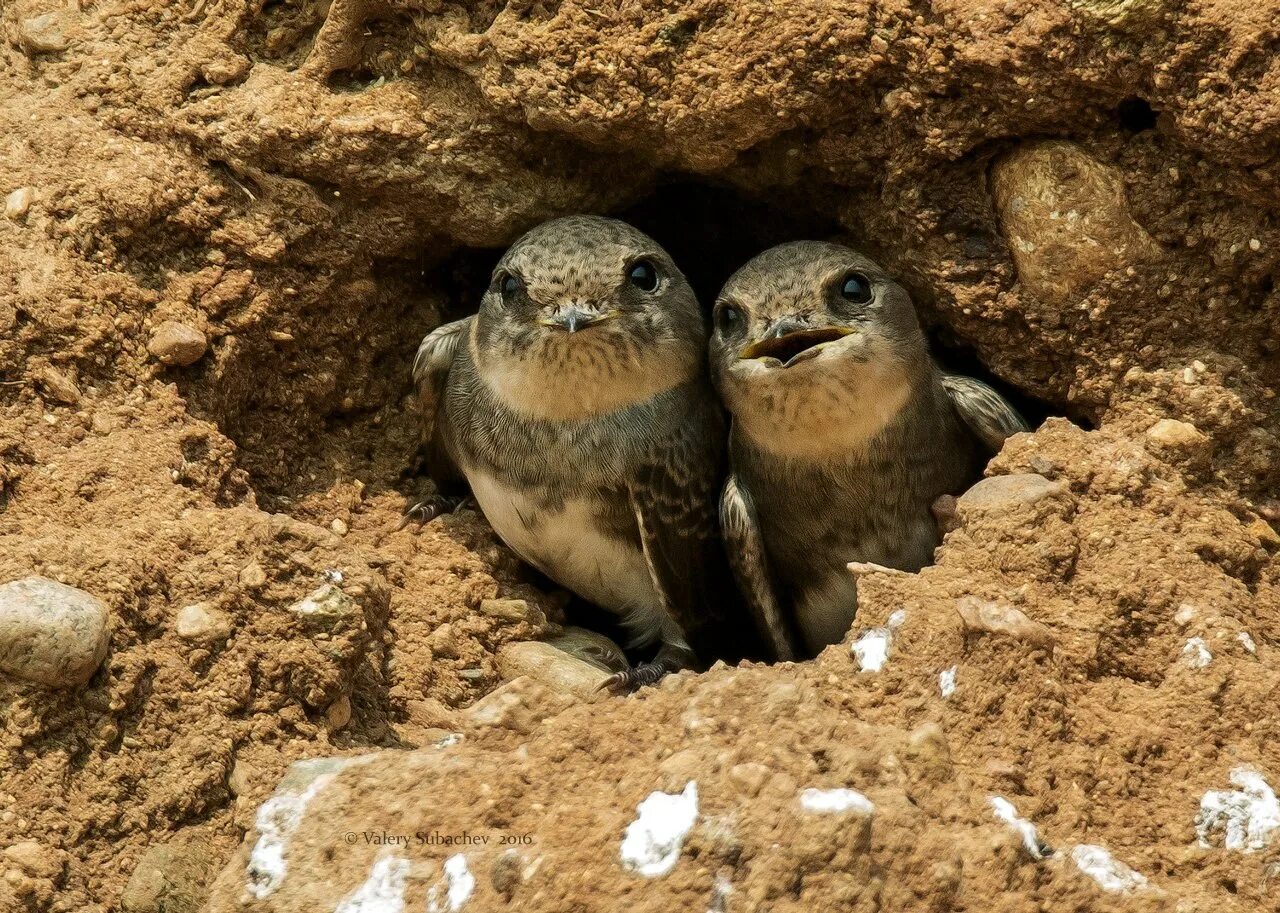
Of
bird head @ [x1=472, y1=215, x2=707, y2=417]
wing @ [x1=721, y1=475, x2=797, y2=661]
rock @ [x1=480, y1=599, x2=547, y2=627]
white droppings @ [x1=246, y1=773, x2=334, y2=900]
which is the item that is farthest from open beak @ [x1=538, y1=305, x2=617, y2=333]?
white droppings @ [x1=246, y1=773, x2=334, y2=900]

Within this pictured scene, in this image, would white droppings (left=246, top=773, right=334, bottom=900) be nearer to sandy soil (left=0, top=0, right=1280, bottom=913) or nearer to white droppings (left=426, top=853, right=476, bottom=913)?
sandy soil (left=0, top=0, right=1280, bottom=913)

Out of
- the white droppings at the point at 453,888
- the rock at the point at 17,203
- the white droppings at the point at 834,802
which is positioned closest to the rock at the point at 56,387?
the rock at the point at 17,203

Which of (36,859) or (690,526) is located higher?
(690,526)

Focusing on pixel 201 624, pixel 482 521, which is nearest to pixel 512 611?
pixel 482 521

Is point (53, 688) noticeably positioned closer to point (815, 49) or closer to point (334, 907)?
point (334, 907)

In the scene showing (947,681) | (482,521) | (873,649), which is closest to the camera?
(947,681)

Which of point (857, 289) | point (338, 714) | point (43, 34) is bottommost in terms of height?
point (338, 714)

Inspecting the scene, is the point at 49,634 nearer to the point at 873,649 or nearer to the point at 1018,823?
the point at 873,649
